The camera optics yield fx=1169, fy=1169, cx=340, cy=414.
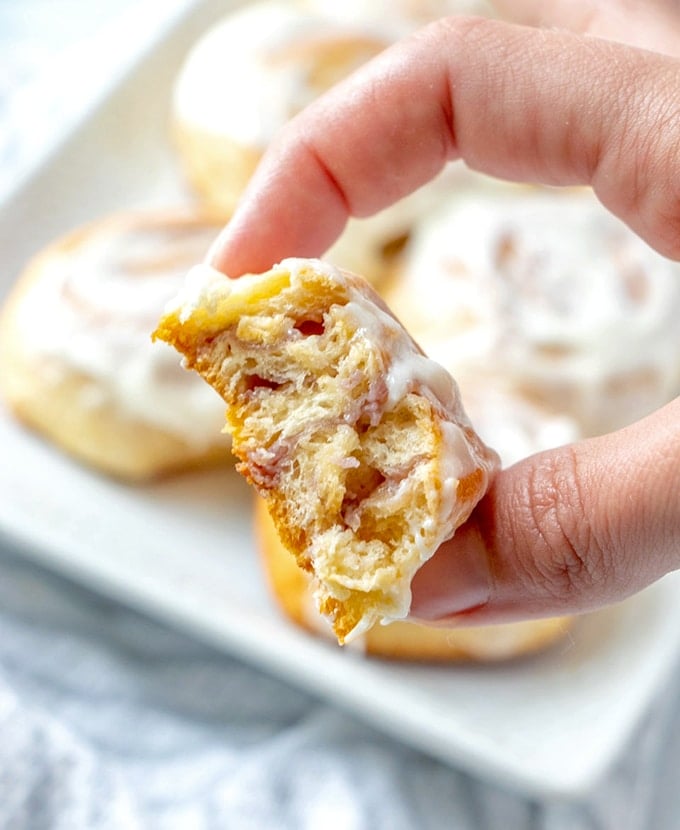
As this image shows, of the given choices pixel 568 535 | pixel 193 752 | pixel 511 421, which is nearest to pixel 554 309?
pixel 511 421

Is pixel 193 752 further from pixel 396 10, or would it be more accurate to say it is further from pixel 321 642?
pixel 396 10

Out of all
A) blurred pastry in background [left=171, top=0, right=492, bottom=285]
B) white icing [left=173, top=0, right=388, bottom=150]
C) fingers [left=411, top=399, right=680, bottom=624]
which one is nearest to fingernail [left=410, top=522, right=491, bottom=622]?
fingers [left=411, top=399, right=680, bottom=624]

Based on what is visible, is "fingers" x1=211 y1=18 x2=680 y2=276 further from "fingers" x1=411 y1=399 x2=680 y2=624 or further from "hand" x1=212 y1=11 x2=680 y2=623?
"fingers" x1=411 y1=399 x2=680 y2=624

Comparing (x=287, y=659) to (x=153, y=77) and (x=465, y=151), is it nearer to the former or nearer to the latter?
(x=465, y=151)

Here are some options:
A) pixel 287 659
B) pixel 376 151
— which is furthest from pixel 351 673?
pixel 376 151

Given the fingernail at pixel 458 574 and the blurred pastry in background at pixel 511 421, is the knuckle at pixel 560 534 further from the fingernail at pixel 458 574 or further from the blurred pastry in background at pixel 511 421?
the blurred pastry in background at pixel 511 421
